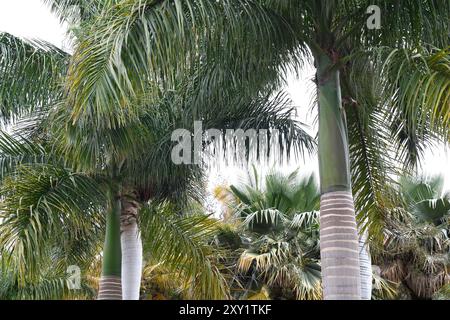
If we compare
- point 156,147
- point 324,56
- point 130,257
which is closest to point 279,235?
point 130,257

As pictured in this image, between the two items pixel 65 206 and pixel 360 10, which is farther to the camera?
pixel 65 206

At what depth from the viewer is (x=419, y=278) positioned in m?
17.0

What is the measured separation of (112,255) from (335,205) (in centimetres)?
437

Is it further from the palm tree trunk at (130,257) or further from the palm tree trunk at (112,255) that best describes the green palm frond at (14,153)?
the palm tree trunk at (130,257)

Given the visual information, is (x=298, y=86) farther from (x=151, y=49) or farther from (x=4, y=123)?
(x=4, y=123)

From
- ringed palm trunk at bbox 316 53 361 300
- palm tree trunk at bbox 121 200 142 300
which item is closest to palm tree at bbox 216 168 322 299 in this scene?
palm tree trunk at bbox 121 200 142 300

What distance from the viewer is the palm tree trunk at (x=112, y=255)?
1001 centimetres

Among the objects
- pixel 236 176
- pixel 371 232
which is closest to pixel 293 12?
pixel 371 232

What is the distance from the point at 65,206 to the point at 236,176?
9923 millimetres

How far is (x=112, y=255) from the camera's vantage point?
1015 centimetres

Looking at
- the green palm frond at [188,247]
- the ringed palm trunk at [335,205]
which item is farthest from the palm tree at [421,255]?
the ringed palm trunk at [335,205]

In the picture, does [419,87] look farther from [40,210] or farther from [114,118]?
[40,210]
